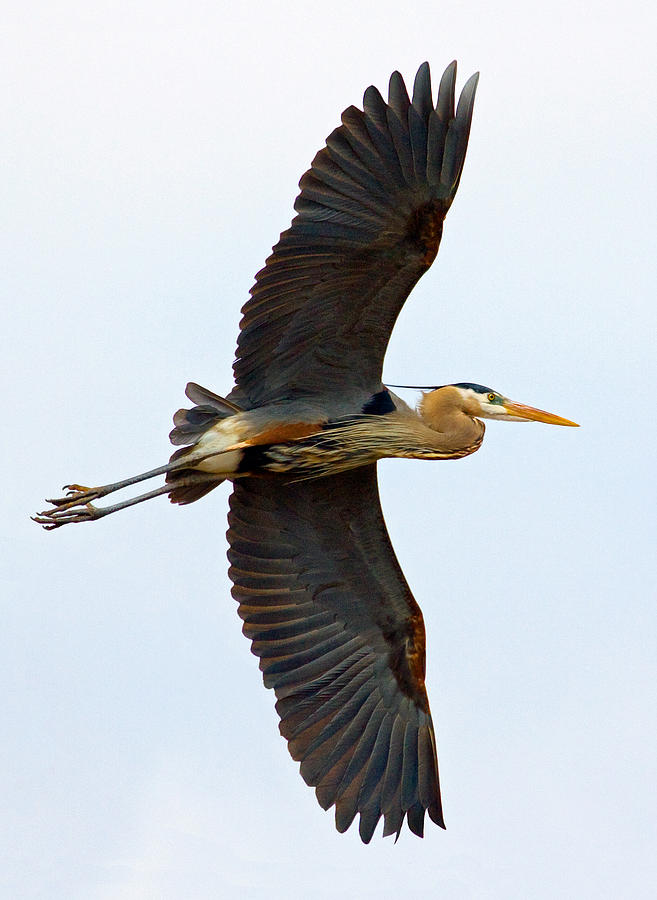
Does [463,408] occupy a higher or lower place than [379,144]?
lower

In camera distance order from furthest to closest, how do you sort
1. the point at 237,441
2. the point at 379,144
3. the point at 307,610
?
the point at 307,610 < the point at 237,441 < the point at 379,144

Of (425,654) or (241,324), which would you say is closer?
(241,324)

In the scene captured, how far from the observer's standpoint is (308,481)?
933 cm

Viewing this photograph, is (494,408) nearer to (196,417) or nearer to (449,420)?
(449,420)

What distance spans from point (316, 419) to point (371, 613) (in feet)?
4.47

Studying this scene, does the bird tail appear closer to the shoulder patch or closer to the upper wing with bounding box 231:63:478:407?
the upper wing with bounding box 231:63:478:407

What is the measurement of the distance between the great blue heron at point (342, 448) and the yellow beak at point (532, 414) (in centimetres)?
2

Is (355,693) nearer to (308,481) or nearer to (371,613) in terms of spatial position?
(371,613)

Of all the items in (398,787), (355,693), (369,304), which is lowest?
(398,787)

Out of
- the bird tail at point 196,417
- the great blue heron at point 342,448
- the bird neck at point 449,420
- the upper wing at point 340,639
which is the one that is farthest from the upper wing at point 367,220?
the upper wing at point 340,639

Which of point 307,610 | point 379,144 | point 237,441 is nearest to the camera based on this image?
point 379,144

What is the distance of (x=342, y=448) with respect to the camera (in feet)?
29.5

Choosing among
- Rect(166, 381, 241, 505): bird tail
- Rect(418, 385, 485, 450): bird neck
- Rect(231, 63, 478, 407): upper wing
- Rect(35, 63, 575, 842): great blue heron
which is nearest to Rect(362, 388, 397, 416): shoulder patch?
Rect(35, 63, 575, 842): great blue heron

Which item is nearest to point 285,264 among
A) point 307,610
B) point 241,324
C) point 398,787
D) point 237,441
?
point 241,324
